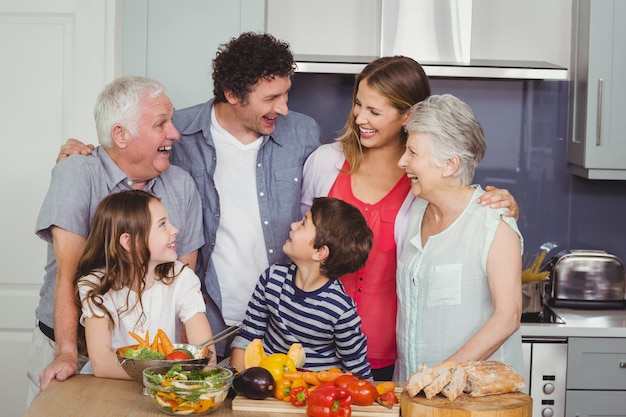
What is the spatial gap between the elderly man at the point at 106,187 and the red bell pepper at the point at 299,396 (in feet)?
2.29

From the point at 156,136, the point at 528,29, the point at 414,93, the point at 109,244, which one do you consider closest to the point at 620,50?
the point at 528,29

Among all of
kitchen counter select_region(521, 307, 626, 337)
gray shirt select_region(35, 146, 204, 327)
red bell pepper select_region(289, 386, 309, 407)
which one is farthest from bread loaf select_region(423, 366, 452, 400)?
kitchen counter select_region(521, 307, 626, 337)

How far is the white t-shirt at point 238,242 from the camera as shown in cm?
276

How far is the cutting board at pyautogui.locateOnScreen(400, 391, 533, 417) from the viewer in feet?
6.08

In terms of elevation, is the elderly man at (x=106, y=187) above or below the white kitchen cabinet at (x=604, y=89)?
below

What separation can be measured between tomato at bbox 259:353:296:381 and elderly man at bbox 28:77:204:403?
61 centimetres

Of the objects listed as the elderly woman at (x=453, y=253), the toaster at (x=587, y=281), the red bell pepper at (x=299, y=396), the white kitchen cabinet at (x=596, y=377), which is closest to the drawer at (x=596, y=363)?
the white kitchen cabinet at (x=596, y=377)


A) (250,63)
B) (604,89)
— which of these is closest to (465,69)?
(604,89)

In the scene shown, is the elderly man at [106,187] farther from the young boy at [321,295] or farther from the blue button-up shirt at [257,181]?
the young boy at [321,295]

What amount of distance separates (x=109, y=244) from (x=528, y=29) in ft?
7.32

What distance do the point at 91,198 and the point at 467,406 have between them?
1273mm

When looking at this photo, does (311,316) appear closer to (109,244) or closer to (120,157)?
(109,244)

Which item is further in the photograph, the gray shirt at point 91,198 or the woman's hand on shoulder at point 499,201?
the gray shirt at point 91,198

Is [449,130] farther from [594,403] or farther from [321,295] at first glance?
[594,403]
